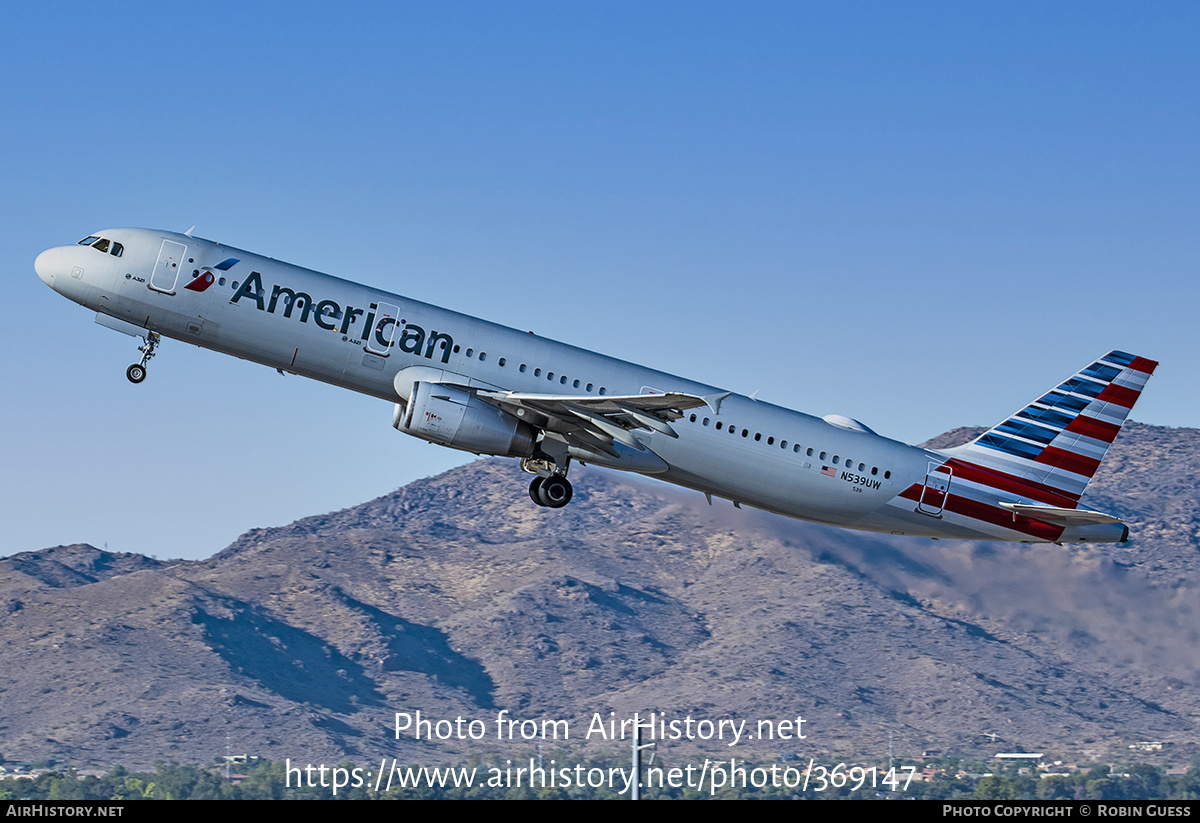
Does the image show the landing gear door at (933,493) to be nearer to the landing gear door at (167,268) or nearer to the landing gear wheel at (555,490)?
the landing gear wheel at (555,490)

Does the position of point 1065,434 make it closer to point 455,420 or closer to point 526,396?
point 526,396

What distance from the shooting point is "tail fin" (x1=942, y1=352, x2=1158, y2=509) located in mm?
49156

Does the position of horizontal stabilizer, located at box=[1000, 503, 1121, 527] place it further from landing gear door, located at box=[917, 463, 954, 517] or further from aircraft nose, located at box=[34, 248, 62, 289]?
aircraft nose, located at box=[34, 248, 62, 289]

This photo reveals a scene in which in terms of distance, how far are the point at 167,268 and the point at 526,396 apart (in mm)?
12242

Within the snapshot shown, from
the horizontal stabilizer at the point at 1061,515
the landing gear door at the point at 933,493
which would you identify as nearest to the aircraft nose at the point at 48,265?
the landing gear door at the point at 933,493

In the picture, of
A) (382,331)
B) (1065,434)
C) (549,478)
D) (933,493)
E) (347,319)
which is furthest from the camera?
(1065,434)

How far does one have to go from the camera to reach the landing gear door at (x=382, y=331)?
43500mm

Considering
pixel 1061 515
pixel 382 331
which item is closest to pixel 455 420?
pixel 382 331

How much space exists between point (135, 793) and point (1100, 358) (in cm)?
17677

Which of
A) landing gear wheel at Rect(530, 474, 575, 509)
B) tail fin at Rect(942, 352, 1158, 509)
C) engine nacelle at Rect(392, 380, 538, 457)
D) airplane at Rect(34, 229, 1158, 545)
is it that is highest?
tail fin at Rect(942, 352, 1158, 509)

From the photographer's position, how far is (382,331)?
143 ft

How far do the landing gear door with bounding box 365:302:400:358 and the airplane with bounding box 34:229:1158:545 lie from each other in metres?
0.06

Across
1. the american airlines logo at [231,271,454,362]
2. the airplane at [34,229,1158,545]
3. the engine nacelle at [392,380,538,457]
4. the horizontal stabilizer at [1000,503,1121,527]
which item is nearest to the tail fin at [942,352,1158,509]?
the airplane at [34,229,1158,545]
